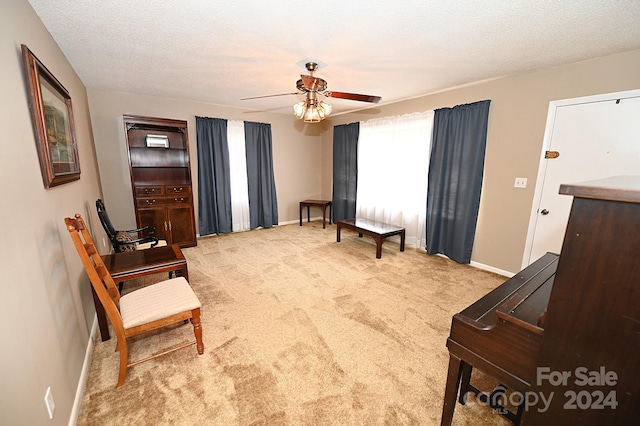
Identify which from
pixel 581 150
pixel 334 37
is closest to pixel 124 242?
pixel 334 37

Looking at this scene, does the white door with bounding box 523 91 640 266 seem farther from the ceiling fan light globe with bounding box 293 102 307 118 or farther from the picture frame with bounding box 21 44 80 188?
the picture frame with bounding box 21 44 80 188

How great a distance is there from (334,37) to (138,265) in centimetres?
253

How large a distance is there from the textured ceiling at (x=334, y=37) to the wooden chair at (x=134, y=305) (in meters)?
1.49

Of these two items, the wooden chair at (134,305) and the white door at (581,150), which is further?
the white door at (581,150)

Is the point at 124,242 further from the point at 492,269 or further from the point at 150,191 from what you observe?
the point at 492,269

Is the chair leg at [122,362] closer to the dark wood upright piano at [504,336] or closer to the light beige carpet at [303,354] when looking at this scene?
the light beige carpet at [303,354]

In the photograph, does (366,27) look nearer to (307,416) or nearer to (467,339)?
(467,339)

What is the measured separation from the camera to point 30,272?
3.81 feet

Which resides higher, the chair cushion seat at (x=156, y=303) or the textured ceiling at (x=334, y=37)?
the textured ceiling at (x=334, y=37)

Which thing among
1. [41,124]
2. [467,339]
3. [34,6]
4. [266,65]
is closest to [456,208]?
[467,339]

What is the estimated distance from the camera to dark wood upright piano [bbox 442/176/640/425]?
0.70m

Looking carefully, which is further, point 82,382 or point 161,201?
point 161,201

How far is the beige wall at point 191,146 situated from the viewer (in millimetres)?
3693

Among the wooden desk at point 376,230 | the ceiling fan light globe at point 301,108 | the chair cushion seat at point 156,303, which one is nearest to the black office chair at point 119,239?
the chair cushion seat at point 156,303
